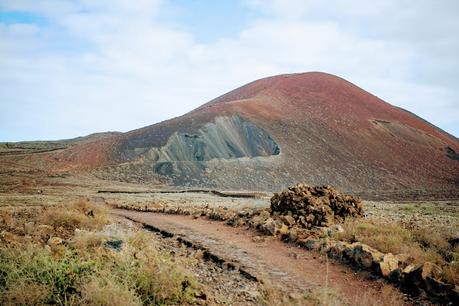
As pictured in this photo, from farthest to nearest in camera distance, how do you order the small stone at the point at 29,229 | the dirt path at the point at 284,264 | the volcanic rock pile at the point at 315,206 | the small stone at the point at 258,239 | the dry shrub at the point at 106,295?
the volcanic rock pile at the point at 315,206, the small stone at the point at 258,239, the small stone at the point at 29,229, the dirt path at the point at 284,264, the dry shrub at the point at 106,295

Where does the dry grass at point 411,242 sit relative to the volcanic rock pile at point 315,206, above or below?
below

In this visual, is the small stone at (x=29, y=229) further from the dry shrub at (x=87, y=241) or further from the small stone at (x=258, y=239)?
the small stone at (x=258, y=239)

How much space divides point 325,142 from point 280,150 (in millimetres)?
7902

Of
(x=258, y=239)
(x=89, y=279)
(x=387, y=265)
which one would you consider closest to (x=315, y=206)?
(x=258, y=239)

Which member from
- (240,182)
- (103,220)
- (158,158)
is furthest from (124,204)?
(158,158)

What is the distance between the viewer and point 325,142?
51781 mm

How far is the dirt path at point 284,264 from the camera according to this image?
6609 mm

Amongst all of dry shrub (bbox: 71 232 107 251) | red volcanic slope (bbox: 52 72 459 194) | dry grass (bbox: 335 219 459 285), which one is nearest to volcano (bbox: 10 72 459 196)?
red volcanic slope (bbox: 52 72 459 194)

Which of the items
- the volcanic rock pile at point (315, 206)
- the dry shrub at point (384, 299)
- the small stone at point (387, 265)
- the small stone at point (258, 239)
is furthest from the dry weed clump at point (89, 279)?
the volcanic rock pile at point (315, 206)

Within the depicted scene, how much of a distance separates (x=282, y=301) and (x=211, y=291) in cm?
127

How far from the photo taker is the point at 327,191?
14.2 metres

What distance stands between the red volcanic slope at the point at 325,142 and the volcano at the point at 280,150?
0.49ft

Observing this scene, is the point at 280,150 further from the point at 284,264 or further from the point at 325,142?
the point at 284,264

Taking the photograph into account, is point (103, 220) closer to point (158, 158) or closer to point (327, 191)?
point (327, 191)
